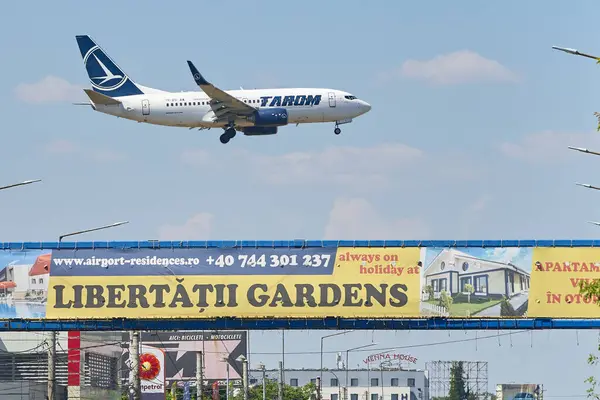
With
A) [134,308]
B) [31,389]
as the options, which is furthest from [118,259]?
[31,389]

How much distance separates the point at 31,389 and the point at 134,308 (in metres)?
20.9

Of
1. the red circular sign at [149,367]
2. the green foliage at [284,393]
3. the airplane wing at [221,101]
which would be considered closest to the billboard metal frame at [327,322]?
the airplane wing at [221,101]

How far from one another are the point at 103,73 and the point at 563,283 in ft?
175

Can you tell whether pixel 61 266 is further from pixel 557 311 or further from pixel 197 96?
pixel 197 96

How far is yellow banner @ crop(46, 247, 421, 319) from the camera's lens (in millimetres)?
62656

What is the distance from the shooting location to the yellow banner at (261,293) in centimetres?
6266

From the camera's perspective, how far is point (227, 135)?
98125mm

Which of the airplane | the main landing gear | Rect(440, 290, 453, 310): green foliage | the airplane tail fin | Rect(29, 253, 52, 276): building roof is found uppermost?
the airplane tail fin

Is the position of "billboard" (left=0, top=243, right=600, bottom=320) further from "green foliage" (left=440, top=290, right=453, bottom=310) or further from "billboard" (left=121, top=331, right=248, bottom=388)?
"billboard" (left=121, top=331, right=248, bottom=388)

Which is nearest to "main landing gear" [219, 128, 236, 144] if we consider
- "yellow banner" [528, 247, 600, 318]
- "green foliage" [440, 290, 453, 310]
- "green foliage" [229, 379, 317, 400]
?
"green foliage" [440, 290, 453, 310]

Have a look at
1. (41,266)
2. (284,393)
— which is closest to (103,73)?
(41,266)

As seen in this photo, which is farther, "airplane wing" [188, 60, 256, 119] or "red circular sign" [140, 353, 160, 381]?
"red circular sign" [140, 353, 160, 381]

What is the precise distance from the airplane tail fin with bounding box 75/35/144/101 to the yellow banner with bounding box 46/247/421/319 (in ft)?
136

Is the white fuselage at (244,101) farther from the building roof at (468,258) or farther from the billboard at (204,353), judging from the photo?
the billboard at (204,353)
